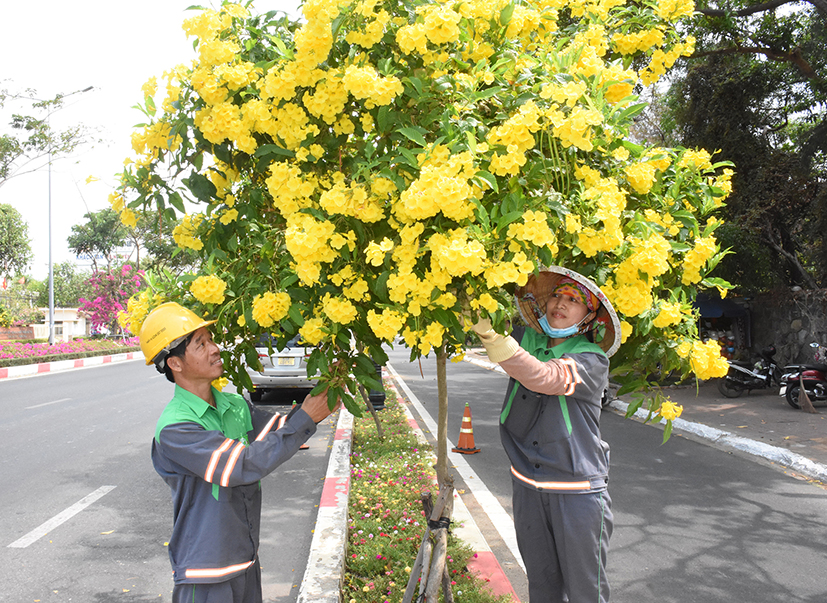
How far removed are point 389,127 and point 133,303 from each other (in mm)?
1225

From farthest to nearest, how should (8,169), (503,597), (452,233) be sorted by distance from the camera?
(8,169), (503,597), (452,233)

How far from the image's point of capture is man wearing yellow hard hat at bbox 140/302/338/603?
201 cm

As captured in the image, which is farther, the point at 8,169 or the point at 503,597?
the point at 8,169

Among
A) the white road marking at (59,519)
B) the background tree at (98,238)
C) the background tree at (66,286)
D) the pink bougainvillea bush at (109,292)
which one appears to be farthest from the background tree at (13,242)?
the white road marking at (59,519)

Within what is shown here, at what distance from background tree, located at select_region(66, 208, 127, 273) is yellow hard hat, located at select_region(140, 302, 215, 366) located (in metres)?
32.6

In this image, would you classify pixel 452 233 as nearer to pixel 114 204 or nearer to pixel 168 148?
pixel 168 148

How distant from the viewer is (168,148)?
6.89 ft

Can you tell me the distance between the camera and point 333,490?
16.3 feet

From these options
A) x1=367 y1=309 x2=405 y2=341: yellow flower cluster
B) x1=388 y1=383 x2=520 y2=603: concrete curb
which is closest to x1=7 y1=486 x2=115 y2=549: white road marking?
x1=388 y1=383 x2=520 y2=603: concrete curb

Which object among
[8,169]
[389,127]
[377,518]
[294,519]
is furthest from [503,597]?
[8,169]

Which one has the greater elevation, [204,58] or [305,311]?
[204,58]

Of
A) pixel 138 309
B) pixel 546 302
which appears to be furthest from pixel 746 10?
pixel 138 309

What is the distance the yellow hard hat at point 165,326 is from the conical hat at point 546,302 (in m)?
1.28

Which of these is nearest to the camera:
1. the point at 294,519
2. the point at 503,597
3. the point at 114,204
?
the point at 114,204
